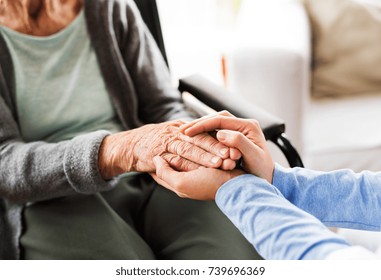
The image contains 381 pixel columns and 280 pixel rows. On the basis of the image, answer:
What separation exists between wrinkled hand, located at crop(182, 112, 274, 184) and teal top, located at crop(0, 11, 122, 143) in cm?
22

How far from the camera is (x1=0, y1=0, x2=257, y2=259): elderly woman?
27.2 inches

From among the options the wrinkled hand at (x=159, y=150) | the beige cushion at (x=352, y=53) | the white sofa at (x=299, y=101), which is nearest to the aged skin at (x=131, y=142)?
the wrinkled hand at (x=159, y=150)

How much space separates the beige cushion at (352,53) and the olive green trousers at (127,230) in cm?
36

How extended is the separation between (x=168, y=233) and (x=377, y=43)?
54 centimetres

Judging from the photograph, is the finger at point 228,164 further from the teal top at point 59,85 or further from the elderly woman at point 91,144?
the teal top at point 59,85

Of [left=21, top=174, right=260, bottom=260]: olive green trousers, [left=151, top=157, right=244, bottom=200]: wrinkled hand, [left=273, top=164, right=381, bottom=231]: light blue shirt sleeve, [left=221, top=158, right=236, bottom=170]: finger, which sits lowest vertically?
[left=21, top=174, right=260, bottom=260]: olive green trousers

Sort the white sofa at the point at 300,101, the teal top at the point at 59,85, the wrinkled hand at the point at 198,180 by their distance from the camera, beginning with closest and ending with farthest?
the wrinkled hand at the point at 198,180
the teal top at the point at 59,85
the white sofa at the point at 300,101

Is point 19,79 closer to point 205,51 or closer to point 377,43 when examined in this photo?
point 205,51

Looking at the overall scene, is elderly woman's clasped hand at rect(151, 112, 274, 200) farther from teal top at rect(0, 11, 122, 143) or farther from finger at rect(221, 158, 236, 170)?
teal top at rect(0, 11, 122, 143)

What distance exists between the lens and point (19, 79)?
2.44 ft

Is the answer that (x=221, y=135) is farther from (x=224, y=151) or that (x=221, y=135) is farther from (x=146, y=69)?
(x=146, y=69)

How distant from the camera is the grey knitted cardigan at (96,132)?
0.70 meters

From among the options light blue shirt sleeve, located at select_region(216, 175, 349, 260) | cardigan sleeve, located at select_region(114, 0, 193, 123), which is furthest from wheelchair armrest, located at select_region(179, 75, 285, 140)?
light blue shirt sleeve, located at select_region(216, 175, 349, 260)

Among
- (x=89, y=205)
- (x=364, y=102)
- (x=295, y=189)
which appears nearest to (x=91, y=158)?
(x=89, y=205)
